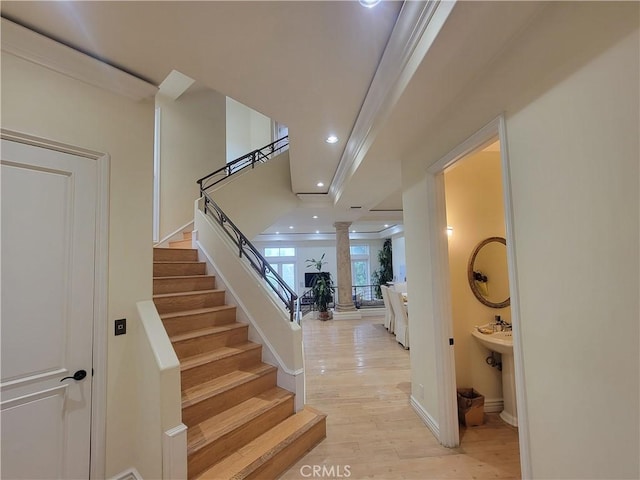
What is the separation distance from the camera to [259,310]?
10.4ft

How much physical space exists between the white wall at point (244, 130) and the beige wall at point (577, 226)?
21.3ft

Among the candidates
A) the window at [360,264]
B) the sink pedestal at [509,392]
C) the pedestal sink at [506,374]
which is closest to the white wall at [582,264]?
the pedestal sink at [506,374]

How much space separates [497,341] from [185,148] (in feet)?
18.4

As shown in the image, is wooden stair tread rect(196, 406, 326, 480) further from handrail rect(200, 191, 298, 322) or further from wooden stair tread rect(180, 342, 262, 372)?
handrail rect(200, 191, 298, 322)

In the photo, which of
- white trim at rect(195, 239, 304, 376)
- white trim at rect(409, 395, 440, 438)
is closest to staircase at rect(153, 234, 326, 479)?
white trim at rect(195, 239, 304, 376)

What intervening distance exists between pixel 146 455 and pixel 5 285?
1.32 metres

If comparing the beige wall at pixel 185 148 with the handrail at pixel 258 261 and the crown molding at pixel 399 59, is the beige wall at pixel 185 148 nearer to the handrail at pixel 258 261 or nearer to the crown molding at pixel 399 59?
the handrail at pixel 258 261

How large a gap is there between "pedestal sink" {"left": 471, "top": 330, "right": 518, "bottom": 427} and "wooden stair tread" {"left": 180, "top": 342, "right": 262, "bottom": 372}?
2328mm

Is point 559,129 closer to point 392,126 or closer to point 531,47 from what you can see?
point 531,47

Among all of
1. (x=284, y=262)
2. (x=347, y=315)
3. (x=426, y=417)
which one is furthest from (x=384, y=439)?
(x=284, y=262)

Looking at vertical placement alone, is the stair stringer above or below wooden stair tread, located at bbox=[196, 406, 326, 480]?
above

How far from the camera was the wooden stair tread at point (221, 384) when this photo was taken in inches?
88.7

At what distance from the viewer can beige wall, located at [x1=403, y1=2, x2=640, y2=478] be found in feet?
3.22

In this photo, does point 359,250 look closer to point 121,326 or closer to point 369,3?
point 121,326
